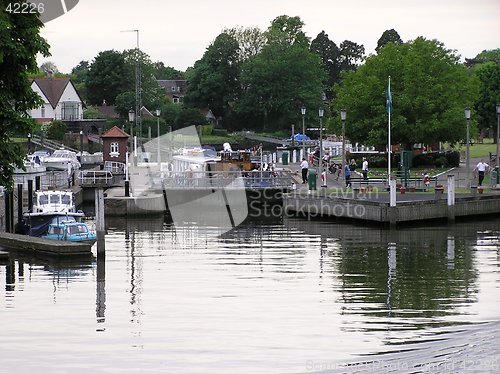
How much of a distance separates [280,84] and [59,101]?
93.2 feet

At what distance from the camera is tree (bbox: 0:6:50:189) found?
1457 inches

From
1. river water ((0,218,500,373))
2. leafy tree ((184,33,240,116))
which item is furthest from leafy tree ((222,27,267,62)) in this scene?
river water ((0,218,500,373))

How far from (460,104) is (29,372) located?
62992mm

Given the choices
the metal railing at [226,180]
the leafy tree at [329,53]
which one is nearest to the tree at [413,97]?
the metal railing at [226,180]

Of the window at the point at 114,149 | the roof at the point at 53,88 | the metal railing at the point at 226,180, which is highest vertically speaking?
the roof at the point at 53,88

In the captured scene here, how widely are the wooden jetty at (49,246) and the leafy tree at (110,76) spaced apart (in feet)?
330

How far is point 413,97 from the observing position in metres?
84.4

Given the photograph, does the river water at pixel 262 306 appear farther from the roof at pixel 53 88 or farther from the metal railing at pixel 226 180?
the roof at pixel 53 88

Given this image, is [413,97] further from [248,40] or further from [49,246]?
[248,40]

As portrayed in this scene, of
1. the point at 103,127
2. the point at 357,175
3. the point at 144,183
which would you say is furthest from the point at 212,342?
the point at 103,127

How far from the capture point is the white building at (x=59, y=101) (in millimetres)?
145875

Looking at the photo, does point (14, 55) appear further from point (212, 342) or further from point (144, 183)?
point (144, 183)

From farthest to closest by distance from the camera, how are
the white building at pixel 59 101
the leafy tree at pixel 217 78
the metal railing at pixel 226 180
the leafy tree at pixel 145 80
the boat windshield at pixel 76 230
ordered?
the leafy tree at pixel 145 80
the leafy tree at pixel 217 78
the white building at pixel 59 101
the metal railing at pixel 226 180
the boat windshield at pixel 76 230

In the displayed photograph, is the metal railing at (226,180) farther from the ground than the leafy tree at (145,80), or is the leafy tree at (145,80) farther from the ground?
the leafy tree at (145,80)
